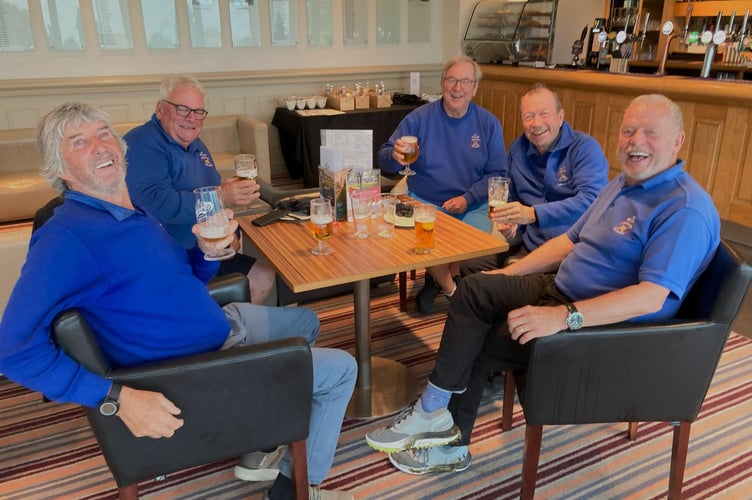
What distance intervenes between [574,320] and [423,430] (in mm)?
680

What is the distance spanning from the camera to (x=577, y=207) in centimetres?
238

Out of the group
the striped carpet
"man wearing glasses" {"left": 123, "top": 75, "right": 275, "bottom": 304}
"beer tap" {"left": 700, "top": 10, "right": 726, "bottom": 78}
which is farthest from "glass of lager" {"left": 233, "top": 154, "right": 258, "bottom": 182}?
"beer tap" {"left": 700, "top": 10, "right": 726, "bottom": 78}

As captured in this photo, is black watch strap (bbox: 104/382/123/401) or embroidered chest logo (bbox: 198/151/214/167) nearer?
black watch strap (bbox: 104/382/123/401)

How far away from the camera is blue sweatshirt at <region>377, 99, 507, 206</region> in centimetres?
292

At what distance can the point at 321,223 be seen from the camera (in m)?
1.95

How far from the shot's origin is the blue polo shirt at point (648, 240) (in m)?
1.53

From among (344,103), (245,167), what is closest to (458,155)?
(245,167)

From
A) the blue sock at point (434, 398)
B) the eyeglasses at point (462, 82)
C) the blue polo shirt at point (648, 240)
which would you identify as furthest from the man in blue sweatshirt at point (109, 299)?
the eyeglasses at point (462, 82)

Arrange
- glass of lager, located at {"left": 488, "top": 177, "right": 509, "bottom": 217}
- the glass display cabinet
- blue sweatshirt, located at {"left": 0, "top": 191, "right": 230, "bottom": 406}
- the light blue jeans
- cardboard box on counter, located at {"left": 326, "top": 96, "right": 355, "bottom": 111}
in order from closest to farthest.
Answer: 1. blue sweatshirt, located at {"left": 0, "top": 191, "right": 230, "bottom": 406}
2. the light blue jeans
3. glass of lager, located at {"left": 488, "top": 177, "right": 509, "bottom": 217}
4. cardboard box on counter, located at {"left": 326, "top": 96, "right": 355, "bottom": 111}
5. the glass display cabinet

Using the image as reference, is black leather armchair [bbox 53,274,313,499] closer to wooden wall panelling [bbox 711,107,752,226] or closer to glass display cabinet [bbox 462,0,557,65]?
wooden wall panelling [bbox 711,107,752,226]

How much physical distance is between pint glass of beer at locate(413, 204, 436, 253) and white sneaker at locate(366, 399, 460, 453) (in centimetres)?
54

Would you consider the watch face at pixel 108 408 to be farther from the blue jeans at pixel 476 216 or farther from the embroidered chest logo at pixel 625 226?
the blue jeans at pixel 476 216

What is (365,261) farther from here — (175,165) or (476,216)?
(476,216)

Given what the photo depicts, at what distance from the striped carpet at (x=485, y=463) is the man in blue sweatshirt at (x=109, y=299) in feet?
1.18
